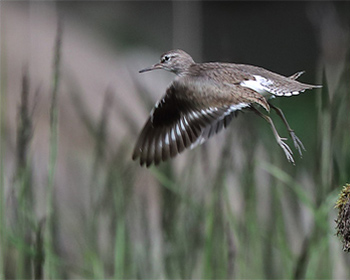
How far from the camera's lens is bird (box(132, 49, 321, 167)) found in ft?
1.05

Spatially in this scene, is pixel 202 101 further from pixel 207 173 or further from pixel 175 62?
pixel 207 173

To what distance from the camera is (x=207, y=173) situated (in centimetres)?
82

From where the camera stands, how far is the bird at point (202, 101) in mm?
321

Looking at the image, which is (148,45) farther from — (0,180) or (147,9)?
(0,180)

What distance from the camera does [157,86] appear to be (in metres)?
1.80

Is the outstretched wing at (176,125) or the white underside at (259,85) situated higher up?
the white underside at (259,85)

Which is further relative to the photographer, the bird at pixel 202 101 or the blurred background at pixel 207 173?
the blurred background at pixel 207 173

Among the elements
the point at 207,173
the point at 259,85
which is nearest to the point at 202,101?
the point at 259,85

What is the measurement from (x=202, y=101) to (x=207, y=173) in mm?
495

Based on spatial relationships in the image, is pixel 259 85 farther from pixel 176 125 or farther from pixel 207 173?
pixel 207 173

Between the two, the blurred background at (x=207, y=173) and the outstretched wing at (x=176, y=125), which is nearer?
the outstretched wing at (x=176, y=125)

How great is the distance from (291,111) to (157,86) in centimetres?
104

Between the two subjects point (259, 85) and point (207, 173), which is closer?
point (259, 85)

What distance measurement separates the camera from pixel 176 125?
375mm
